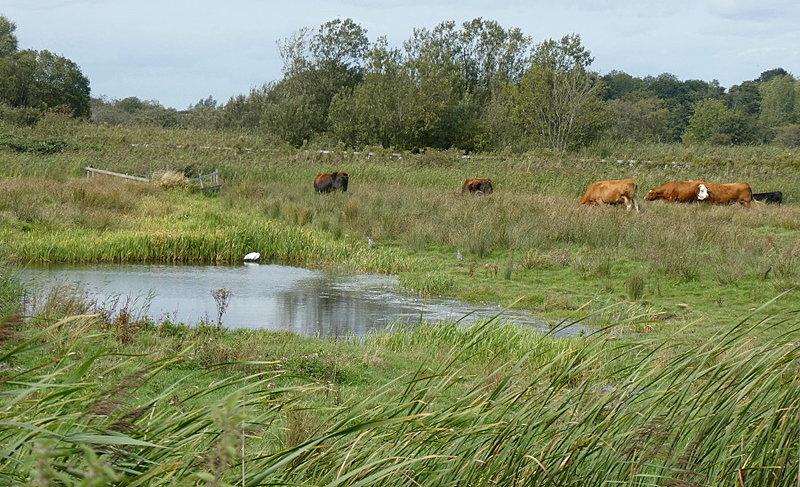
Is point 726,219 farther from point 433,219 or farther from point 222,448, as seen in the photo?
point 222,448

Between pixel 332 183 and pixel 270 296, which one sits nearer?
pixel 270 296

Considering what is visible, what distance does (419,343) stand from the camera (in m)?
8.21

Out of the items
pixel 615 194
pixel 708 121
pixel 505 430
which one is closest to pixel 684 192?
pixel 615 194

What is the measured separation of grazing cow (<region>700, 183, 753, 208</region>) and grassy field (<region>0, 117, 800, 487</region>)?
8.63 ft

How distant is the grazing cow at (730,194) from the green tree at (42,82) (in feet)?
124

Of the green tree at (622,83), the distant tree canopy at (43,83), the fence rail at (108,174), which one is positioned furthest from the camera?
the green tree at (622,83)

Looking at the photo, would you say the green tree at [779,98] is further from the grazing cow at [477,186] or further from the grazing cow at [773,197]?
the grazing cow at [477,186]

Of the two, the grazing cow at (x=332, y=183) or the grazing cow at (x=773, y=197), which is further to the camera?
the grazing cow at (x=773, y=197)

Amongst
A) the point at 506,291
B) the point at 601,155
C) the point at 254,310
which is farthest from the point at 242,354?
the point at 601,155

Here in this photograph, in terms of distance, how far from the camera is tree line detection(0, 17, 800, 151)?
4291 cm

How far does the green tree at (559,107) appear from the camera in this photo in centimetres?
4344

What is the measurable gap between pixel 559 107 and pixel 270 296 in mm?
34377

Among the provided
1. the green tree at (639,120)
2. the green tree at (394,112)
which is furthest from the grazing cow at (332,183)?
the green tree at (639,120)

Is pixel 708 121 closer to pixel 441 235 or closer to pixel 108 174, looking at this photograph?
pixel 108 174
